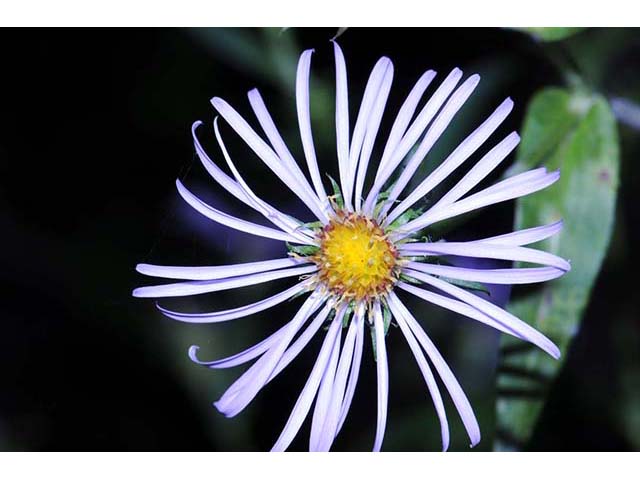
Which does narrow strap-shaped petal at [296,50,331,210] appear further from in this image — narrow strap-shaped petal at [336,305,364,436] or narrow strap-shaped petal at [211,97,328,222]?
narrow strap-shaped petal at [336,305,364,436]

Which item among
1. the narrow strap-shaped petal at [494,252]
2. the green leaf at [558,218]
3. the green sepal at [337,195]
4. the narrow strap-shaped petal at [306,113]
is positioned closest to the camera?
the narrow strap-shaped petal at [494,252]

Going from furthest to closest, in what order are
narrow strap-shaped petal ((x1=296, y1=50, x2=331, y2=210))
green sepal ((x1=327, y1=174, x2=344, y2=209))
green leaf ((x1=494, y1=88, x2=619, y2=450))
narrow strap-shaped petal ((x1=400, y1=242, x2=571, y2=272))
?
green leaf ((x1=494, y1=88, x2=619, y2=450)) < green sepal ((x1=327, y1=174, x2=344, y2=209)) < narrow strap-shaped petal ((x1=296, y1=50, x2=331, y2=210)) < narrow strap-shaped petal ((x1=400, y1=242, x2=571, y2=272))

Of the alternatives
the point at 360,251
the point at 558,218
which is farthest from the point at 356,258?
the point at 558,218

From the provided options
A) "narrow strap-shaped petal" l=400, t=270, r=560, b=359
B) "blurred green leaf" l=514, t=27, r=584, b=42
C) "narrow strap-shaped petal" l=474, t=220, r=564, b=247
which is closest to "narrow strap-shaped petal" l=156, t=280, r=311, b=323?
"narrow strap-shaped petal" l=400, t=270, r=560, b=359

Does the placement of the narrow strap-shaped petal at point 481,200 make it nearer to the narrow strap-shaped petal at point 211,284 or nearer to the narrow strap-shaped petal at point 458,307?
the narrow strap-shaped petal at point 458,307

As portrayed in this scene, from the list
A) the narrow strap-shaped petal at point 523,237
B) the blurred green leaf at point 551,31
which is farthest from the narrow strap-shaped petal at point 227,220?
the blurred green leaf at point 551,31

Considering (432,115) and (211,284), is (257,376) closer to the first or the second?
(211,284)

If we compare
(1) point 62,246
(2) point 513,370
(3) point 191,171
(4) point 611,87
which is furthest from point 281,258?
(4) point 611,87

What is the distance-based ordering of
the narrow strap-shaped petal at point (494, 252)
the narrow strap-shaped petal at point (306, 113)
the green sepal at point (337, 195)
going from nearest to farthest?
1. the narrow strap-shaped petal at point (494, 252)
2. the narrow strap-shaped petal at point (306, 113)
3. the green sepal at point (337, 195)
